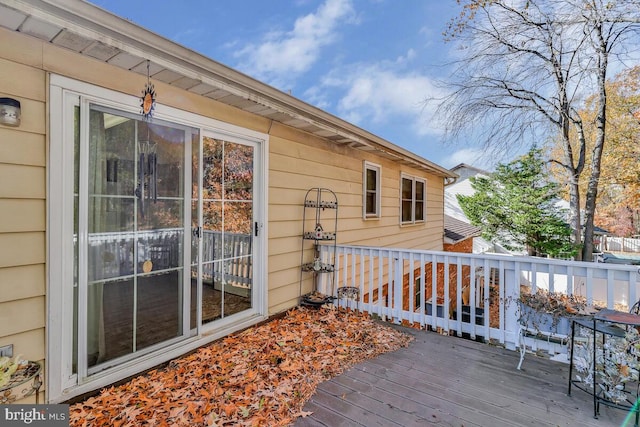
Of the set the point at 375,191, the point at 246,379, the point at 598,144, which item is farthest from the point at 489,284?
the point at 598,144

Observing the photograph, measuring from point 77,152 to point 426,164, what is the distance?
6.86 m

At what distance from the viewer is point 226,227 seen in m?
3.21

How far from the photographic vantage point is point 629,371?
1906 mm

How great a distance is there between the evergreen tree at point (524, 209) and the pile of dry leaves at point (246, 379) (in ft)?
35.9

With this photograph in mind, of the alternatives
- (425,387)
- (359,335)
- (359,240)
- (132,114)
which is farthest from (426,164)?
(132,114)

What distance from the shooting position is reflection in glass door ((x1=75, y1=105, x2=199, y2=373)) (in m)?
2.18

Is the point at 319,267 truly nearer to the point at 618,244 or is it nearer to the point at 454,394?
the point at 454,394

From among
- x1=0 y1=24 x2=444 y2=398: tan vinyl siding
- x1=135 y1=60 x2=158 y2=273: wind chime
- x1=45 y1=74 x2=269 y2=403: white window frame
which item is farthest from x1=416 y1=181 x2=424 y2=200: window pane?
x1=45 y1=74 x2=269 y2=403: white window frame

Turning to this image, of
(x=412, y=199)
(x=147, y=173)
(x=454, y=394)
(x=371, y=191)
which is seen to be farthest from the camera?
(x=412, y=199)

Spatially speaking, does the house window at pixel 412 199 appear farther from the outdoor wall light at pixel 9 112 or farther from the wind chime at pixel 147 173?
the outdoor wall light at pixel 9 112

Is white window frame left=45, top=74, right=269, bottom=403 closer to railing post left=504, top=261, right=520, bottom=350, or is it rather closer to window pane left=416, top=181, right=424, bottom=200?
railing post left=504, top=261, right=520, bottom=350

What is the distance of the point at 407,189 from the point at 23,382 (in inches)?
280

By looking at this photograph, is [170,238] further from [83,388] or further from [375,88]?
[375,88]

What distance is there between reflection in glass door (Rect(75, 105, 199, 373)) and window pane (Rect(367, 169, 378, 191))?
372 centimetres
